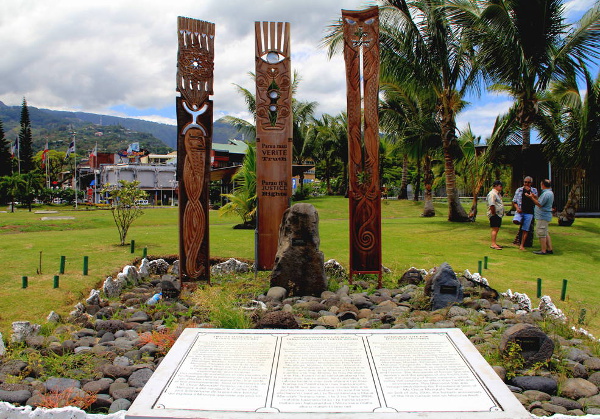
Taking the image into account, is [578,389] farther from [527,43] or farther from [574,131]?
[574,131]

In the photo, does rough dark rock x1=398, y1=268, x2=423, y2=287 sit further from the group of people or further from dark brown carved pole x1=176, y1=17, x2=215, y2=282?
the group of people

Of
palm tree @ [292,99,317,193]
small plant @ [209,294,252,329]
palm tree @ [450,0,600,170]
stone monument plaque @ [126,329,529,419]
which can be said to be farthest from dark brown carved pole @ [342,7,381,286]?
palm tree @ [292,99,317,193]

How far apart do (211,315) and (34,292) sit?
120 inches

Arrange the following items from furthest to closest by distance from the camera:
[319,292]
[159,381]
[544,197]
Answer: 1. [544,197]
2. [319,292]
3. [159,381]

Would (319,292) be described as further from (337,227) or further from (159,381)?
(337,227)

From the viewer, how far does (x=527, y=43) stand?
1364 centimetres

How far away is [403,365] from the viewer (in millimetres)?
→ 3586

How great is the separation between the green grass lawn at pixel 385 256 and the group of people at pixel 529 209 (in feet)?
1.28

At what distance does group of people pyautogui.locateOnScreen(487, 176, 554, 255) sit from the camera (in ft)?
36.5

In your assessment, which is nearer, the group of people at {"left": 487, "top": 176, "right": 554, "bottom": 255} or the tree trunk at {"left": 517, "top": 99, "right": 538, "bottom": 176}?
the group of people at {"left": 487, "top": 176, "right": 554, "bottom": 255}

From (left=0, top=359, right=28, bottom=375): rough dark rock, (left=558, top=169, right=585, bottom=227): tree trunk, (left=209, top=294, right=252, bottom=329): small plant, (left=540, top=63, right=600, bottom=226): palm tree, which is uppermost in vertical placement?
(left=540, top=63, right=600, bottom=226): palm tree

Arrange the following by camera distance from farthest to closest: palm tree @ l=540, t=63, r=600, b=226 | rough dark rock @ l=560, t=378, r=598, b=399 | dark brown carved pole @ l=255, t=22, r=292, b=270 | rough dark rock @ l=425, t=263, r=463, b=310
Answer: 1. palm tree @ l=540, t=63, r=600, b=226
2. dark brown carved pole @ l=255, t=22, r=292, b=270
3. rough dark rock @ l=425, t=263, r=463, b=310
4. rough dark rock @ l=560, t=378, r=598, b=399

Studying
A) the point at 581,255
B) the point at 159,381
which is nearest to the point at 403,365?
the point at 159,381

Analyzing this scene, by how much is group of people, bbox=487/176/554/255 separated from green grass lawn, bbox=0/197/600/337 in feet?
1.28
